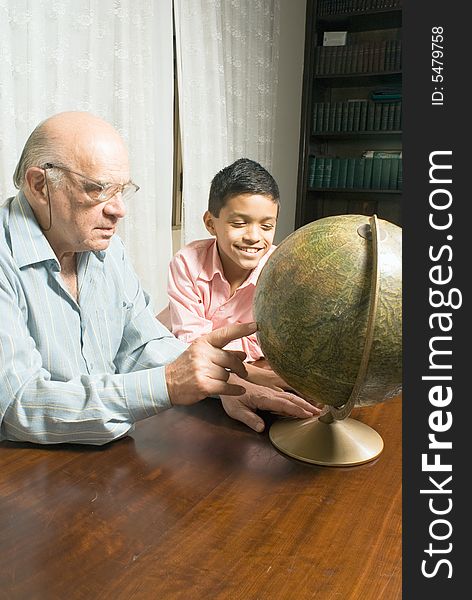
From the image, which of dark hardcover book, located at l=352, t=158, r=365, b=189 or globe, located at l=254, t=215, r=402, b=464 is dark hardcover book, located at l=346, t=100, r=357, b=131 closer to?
dark hardcover book, located at l=352, t=158, r=365, b=189

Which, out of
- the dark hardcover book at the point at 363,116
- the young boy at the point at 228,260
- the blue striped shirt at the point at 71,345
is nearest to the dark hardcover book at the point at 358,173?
the dark hardcover book at the point at 363,116

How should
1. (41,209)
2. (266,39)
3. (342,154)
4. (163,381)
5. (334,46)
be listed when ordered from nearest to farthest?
(163,381) < (41,209) < (266,39) < (334,46) < (342,154)

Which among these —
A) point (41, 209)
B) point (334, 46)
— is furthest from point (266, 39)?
point (41, 209)

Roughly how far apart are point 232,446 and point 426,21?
0.89m

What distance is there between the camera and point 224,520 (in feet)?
3.23

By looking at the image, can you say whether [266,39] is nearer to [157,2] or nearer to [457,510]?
[157,2]

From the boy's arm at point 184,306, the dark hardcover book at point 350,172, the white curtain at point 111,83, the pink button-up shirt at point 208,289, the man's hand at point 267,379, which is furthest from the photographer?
the dark hardcover book at point 350,172

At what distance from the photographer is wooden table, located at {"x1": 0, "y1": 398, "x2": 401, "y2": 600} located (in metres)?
0.83

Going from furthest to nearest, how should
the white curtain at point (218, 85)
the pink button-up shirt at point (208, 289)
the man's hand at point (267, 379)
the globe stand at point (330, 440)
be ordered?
the white curtain at point (218, 85)
the pink button-up shirt at point (208, 289)
the man's hand at point (267, 379)
the globe stand at point (330, 440)

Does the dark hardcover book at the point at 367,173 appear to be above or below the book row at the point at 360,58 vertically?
below

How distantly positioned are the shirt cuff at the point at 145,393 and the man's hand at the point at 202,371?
0.6 inches

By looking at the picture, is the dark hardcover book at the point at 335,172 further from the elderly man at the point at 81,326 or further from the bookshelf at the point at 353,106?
the elderly man at the point at 81,326

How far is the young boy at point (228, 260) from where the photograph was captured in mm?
1916

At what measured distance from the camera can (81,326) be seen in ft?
4.78
